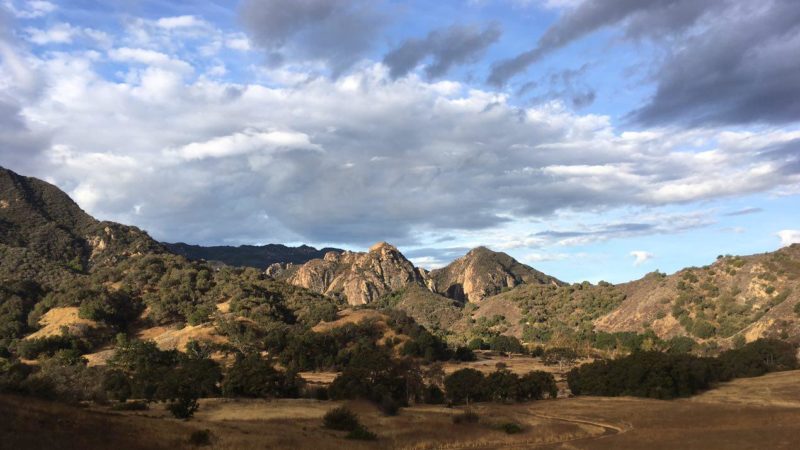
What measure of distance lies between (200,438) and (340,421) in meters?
11.5

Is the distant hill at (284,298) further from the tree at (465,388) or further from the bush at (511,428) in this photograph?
the bush at (511,428)

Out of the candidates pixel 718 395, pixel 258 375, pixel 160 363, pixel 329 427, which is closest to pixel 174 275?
pixel 160 363

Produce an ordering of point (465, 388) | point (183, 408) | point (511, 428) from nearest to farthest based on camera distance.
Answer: point (183, 408) < point (511, 428) < point (465, 388)

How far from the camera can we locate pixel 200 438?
30.8m

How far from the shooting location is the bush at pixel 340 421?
129 ft

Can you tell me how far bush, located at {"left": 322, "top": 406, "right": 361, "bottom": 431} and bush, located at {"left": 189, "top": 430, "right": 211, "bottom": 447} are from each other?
398 inches

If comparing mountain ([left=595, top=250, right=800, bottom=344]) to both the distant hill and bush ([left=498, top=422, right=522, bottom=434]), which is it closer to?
the distant hill

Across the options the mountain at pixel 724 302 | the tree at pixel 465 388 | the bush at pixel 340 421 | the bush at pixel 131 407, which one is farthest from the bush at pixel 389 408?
the mountain at pixel 724 302

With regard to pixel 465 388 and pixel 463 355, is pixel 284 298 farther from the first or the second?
pixel 465 388

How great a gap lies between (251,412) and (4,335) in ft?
268

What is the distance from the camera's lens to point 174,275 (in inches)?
4934

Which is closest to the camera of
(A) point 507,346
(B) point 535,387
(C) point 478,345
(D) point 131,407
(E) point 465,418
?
(D) point 131,407

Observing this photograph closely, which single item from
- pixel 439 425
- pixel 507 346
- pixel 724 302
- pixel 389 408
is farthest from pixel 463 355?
pixel 439 425

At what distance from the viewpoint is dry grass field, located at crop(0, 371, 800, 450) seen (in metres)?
28.3
